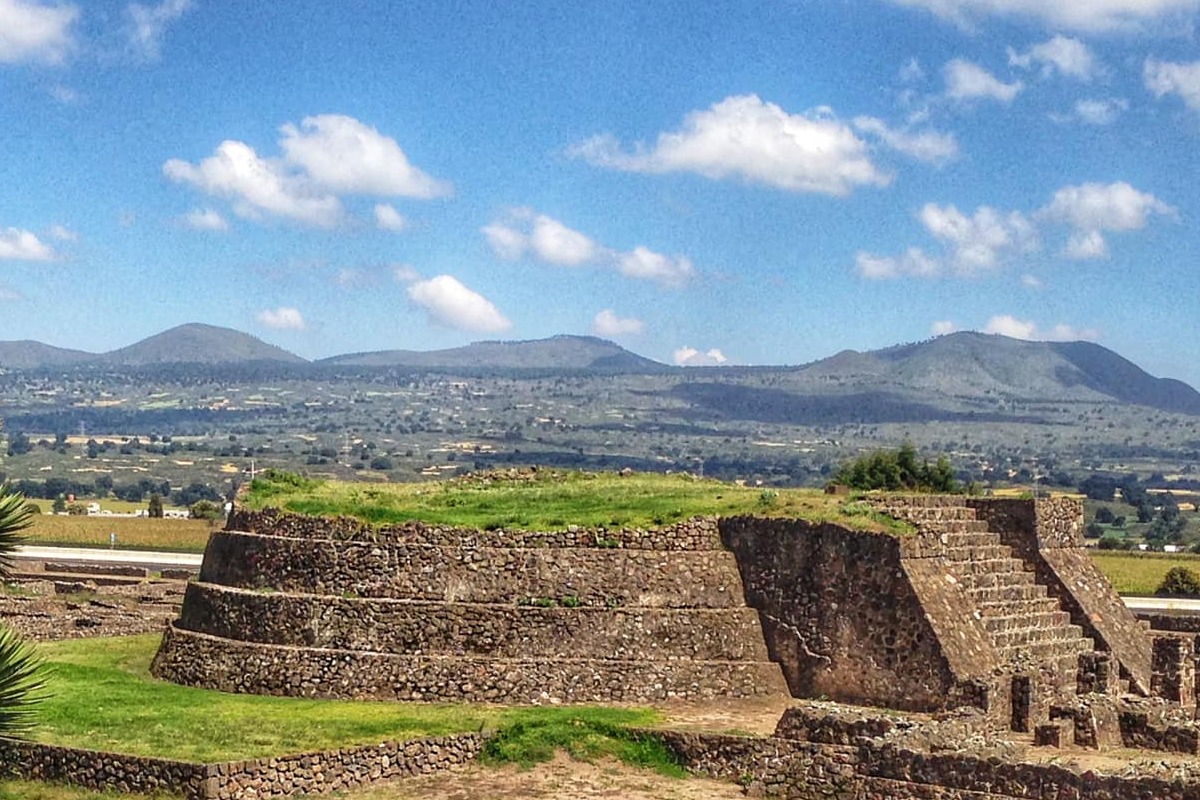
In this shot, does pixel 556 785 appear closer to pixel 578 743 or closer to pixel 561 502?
pixel 578 743

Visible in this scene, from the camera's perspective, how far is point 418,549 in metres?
31.2

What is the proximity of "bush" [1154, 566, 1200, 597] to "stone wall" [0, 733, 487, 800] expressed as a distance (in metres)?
40.9

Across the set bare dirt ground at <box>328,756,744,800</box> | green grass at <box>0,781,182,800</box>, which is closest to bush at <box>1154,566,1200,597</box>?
bare dirt ground at <box>328,756,744,800</box>

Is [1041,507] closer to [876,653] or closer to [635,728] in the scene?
[876,653]

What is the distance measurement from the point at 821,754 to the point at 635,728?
139 inches

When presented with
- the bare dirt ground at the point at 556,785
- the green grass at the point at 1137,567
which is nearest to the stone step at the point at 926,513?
the bare dirt ground at the point at 556,785

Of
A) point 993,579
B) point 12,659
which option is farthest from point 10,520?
point 993,579

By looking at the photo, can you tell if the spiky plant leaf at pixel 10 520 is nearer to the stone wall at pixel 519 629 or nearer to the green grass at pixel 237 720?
the green grass at pixel 237 720

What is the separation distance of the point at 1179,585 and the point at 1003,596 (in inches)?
1284

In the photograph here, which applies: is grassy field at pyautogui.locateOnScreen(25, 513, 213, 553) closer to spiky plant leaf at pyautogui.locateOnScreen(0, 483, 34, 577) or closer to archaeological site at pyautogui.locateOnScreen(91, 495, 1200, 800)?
archaeological site at pyautogui.locateOnScreen(91, 495, 1200, 800)

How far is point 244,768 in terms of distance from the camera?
24547 mm

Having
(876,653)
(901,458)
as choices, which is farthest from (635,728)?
(901,458)

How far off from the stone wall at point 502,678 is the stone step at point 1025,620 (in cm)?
403

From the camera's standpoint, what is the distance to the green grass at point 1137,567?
63.2 metres
